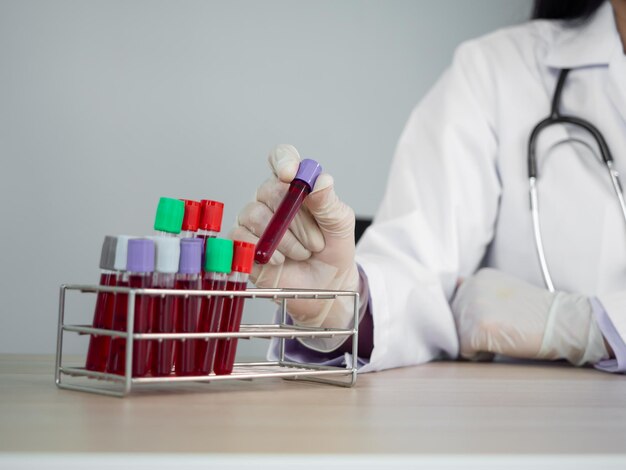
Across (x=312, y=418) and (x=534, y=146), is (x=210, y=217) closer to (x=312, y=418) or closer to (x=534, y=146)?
(x=312, y=418)

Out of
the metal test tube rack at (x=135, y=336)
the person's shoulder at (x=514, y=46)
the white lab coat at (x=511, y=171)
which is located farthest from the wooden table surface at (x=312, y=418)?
the person's shoulder at (x=514, y=46)

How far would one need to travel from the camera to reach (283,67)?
95.0 inches

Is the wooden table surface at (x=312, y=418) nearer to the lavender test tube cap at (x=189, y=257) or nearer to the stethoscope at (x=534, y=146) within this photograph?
the lavender test tube cap at (x=189, y=257)

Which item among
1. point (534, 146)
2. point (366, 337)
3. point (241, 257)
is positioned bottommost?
point (366, 337)

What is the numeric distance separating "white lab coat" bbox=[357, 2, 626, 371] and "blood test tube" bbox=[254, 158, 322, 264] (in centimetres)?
45

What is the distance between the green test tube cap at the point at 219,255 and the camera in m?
0.58

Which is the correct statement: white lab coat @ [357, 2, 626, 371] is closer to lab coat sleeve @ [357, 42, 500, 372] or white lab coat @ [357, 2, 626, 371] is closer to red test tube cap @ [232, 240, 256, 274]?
lab coat sleeve @ [357, 42, 500, 372]

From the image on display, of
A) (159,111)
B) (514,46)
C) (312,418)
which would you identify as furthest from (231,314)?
(159,111)

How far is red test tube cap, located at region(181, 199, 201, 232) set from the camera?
1.97 feet

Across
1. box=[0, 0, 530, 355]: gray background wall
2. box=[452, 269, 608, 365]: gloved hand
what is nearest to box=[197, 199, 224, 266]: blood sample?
box=[452, 269, 608, 365]: gloved hand

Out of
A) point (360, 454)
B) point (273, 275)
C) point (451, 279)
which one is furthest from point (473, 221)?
point (360, 454)

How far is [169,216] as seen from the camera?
1.92 ft

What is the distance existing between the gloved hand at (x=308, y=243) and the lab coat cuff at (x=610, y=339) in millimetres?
330

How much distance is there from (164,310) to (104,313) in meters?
0.05
